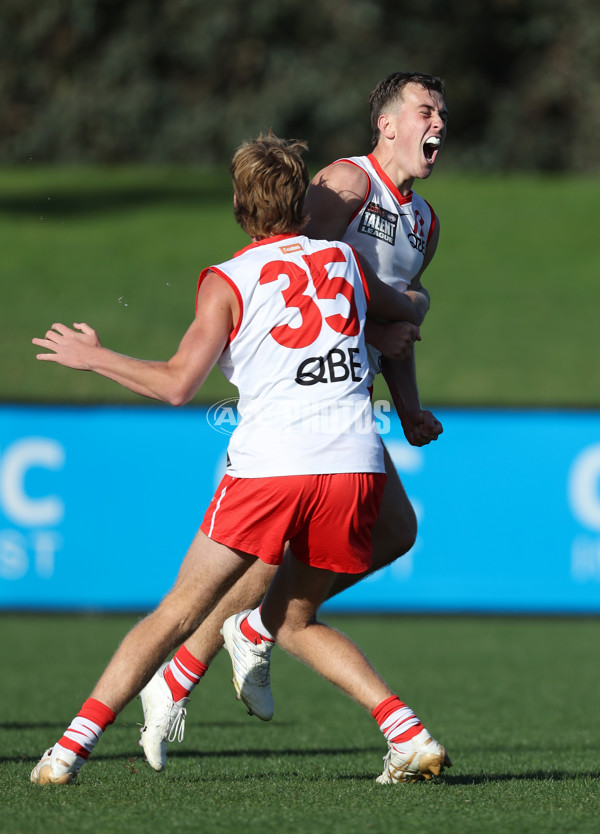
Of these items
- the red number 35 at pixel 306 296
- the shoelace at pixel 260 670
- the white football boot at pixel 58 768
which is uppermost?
the red number 35 at pixel 306 296

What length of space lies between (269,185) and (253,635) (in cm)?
156

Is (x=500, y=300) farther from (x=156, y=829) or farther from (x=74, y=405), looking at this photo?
(x=156, y=829)

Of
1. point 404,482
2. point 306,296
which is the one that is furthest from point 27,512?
point 306,296

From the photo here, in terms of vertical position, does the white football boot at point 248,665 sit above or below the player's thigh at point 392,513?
below

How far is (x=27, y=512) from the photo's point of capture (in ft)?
34.4

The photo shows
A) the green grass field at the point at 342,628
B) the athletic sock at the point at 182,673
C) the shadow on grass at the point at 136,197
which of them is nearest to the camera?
the green grass field at the point at 342,628

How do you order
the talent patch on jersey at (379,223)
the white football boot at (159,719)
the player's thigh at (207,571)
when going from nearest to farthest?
the player's thigh at (207,571)
the white football boot at (159,719)
the talent patch on jersey at (379,223)

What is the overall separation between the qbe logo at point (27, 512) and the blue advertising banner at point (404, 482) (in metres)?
0.01

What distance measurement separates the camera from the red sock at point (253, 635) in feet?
14.6

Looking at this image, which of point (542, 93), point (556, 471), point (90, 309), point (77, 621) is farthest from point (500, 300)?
point (542, 93)

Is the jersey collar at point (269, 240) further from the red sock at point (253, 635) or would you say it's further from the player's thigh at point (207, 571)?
the red sock at point (253, 635)

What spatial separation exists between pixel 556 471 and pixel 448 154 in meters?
21.8

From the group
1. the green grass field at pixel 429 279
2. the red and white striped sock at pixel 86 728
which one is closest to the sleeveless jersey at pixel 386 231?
the red and white striped sock at pixel 86 728

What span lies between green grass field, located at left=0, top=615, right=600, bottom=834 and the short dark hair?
232 cm
